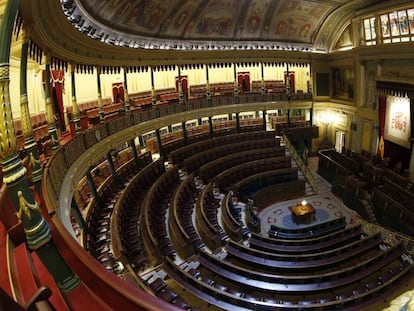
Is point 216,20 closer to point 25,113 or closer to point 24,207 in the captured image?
point 25,113

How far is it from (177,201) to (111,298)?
389 inches

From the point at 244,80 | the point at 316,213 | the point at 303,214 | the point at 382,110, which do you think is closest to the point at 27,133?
the point at 303,214

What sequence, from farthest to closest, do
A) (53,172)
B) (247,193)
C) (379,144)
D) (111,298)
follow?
(379,144) → (247,193) → (53,172) → (111,298)

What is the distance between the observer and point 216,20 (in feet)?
61.1

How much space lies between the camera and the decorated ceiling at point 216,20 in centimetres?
1289

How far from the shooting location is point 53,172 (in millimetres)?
5570

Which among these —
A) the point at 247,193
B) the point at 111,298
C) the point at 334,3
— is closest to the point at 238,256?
the point at 247,193

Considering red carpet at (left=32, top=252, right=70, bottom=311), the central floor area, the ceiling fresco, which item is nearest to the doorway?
the central floor area

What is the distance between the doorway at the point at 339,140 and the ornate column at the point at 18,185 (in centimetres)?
2229

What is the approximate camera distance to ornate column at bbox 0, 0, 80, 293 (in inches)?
Result: 72.4

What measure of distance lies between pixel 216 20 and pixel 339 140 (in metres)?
12.5

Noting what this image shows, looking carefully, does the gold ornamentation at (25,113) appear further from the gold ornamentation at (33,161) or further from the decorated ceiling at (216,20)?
the decorated ceiling at (216,20)

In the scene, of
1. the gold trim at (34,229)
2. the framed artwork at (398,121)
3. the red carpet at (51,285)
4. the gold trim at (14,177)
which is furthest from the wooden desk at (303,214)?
the gold trim at (14,177)

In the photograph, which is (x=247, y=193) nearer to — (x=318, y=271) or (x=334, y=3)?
(x=318, y=271)
